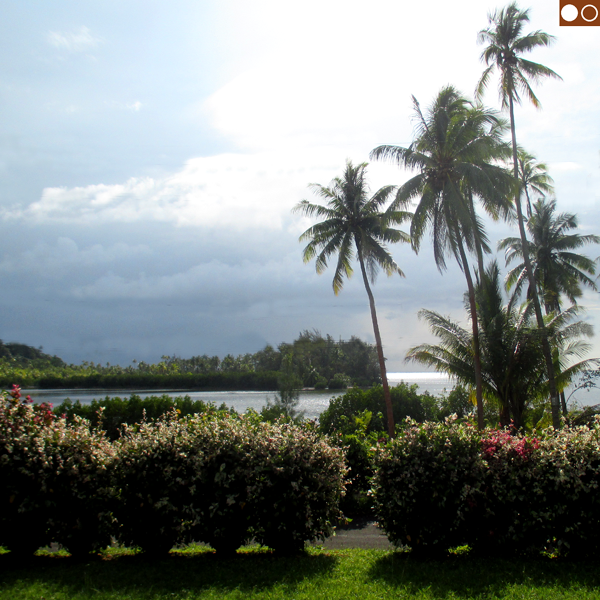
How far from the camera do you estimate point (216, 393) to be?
60000 millimetres

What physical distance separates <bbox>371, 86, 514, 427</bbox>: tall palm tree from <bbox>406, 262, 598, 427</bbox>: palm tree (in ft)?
5.44

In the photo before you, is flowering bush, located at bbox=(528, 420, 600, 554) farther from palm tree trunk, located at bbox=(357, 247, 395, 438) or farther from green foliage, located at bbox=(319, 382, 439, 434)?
green foliage, located at bbox=(319, 382, 439, 434)

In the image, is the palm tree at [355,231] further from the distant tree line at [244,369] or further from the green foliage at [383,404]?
the distant tree line at [244,369]

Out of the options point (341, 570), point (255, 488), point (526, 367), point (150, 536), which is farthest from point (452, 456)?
point (526, 367)

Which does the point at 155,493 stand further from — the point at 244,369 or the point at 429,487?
the point at 244,369

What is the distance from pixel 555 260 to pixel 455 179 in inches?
595

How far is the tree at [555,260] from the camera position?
1227 inches

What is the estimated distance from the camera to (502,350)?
71.8ft

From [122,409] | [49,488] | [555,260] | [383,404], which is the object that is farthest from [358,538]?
[555,260]

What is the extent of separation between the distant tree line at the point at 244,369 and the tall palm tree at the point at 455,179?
17854 mm

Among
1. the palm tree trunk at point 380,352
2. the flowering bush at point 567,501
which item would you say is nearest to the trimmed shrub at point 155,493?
the flowering bush at point 567,501

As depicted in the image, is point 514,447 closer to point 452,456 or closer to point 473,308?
point 452,456

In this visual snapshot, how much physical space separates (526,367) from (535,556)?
15708mm

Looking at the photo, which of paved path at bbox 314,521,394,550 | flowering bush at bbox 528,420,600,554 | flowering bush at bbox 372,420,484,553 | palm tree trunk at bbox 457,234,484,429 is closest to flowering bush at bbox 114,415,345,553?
flowering bush at bbox 372,420,484,553
